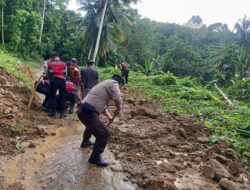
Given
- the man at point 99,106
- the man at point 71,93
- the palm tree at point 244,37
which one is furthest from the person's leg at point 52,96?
the palm tree at point 244,37

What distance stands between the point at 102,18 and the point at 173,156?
20.6 meters

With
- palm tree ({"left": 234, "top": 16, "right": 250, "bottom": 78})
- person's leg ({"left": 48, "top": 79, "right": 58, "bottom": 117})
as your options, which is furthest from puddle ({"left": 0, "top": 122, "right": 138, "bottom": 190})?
palm tree ({"left": 234, "top": 16, "right": 250, "bottom": 78})

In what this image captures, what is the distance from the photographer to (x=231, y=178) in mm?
5230

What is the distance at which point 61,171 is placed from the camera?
16.7 ft

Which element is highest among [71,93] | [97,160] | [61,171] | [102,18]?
[102,18]

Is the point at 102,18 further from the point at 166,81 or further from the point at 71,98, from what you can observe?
the point at 71,98

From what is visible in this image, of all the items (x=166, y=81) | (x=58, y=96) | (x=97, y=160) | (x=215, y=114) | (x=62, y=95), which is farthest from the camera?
(x=166, y=81)

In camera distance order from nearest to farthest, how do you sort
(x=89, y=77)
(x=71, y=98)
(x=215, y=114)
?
1. (x=89, y=77)
2. (x=71, y=98)
3. (x=215, y=114)

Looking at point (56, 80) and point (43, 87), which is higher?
point (56, 80)

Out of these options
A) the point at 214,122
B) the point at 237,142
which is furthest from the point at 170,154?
the point at 214,122

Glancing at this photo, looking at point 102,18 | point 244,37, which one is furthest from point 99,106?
point 244,37

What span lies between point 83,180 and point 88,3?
968 inches

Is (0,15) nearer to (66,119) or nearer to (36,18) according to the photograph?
(36,18)

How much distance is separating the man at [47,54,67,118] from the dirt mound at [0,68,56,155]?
47 cm
